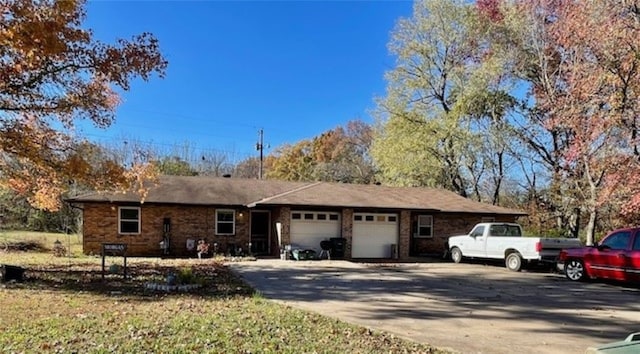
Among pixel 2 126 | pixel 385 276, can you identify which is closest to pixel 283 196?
pixel 385 276

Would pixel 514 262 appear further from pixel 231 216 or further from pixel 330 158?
pixel 330 158

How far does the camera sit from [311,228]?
71.1 feet

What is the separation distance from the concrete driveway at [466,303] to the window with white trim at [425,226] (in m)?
7.09

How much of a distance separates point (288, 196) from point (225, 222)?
11.5 ft

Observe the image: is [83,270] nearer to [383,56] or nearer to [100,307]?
[100,307]

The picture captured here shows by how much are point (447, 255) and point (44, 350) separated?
19203mm

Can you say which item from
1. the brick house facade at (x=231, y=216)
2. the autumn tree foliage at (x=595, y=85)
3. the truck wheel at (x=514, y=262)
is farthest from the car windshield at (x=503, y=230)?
the brick house facade at (x=231, y=216)

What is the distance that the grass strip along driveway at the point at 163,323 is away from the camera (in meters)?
6.36

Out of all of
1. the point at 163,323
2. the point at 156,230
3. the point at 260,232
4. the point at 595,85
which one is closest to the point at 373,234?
the point at 260,232

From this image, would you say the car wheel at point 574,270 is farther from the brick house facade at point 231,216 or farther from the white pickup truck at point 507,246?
the brick house facade at point 231,216

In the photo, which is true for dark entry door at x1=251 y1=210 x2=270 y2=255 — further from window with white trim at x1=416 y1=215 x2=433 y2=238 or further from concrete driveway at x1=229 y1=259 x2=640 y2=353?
window with white trim at x1=416 y1=215 x2=433 y2=238

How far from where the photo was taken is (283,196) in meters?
21.9

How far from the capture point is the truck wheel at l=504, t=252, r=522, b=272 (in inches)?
713

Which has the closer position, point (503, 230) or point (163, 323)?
point (163, 323)
